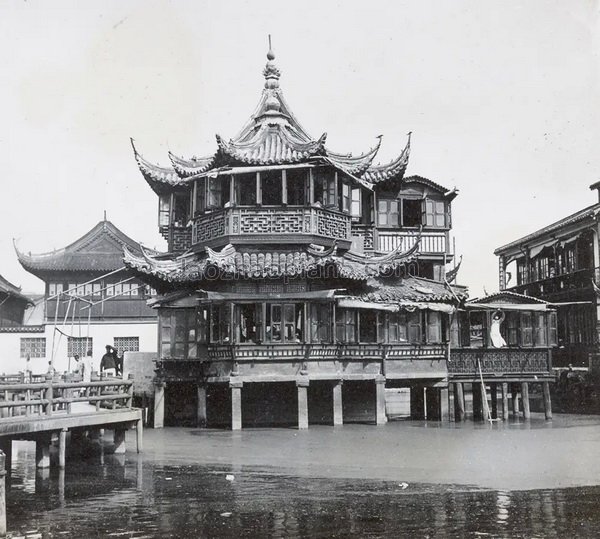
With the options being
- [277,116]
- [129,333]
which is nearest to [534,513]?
[277,116]

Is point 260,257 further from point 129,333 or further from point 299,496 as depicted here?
point 129,333

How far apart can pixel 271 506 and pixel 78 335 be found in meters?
35.7

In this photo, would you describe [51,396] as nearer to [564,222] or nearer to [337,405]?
[337,405]

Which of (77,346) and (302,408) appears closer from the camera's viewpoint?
(302,408)

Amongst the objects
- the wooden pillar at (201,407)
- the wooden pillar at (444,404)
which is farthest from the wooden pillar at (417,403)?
the wooden pillar at (201,407)

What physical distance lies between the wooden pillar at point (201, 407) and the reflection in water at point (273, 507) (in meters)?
10.1

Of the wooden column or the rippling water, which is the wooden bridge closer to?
A: the rippling water

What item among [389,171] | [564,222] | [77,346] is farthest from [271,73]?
[77,346]

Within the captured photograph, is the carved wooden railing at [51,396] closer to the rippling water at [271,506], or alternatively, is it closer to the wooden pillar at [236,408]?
the rippling water at [271,506]

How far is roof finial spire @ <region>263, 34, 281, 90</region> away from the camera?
112ft

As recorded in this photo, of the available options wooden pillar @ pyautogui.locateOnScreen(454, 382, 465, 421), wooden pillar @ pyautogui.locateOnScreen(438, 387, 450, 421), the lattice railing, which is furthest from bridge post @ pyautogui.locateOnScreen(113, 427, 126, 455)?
the lattice railing

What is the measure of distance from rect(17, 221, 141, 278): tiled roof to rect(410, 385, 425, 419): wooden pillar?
831 inches

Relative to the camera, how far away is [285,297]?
90.0 feet

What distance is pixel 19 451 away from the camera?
24.2 metres
